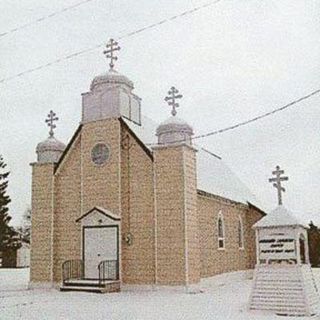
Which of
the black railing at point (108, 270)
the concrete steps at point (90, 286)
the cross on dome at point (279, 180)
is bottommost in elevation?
the concrete steps at point (90, 286)

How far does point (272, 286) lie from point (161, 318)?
132 inches

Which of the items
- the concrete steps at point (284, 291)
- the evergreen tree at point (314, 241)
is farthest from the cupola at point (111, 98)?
the evergreen tree at point (314, 241)

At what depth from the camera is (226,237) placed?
2453 cm

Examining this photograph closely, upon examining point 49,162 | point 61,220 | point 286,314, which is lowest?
point 286,314

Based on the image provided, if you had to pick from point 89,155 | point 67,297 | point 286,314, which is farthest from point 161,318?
point 89,155

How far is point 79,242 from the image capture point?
2134cm

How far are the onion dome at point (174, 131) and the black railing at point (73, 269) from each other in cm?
576

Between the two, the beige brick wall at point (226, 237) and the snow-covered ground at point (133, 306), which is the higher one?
the beige brick wall at point (226, 237)

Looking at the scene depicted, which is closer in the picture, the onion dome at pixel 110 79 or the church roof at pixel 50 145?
the onion dome at pixel 110 79

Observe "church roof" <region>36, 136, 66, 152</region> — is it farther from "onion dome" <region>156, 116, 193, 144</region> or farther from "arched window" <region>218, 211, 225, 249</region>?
"arched window" <region>218, 211, 225, 249</region>

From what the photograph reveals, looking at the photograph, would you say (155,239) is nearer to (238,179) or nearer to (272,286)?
(272,286)

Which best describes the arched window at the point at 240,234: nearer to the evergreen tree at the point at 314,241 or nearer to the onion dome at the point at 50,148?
the onion dome at the point at 50,148

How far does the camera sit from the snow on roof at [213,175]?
22297mm

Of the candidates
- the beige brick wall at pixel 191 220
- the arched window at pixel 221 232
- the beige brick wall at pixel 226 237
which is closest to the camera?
the beige brick wall at pixel 191 220
